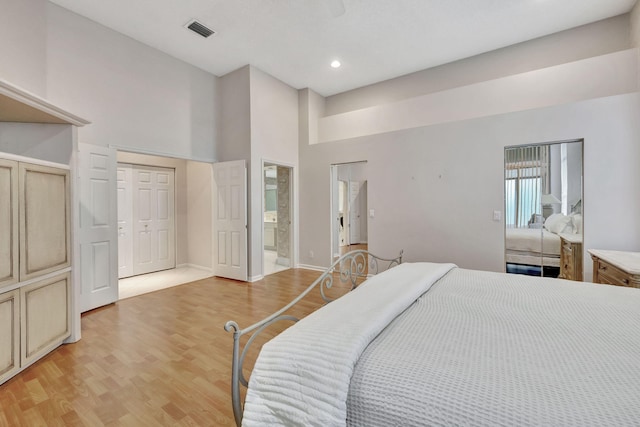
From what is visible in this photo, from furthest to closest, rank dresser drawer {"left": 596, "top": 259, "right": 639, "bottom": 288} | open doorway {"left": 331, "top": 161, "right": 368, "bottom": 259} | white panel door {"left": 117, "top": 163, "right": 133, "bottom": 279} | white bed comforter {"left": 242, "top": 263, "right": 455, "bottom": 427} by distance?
1. open doorway {"left": 331, "top": 161, "right": 368, "bottom": 259}
2. white panel door {"left": 117, "top": 163, "right": 133, "bottom": 279}
3. dresser drawer {"left": 596, "top": 259, "right": 639, "bottom": 288}
4. white bed comforter {"left": 242, "top": 263, "right": 455, "bottom": 427}

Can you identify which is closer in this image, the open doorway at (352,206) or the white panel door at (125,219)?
the white panel door at (125,219)

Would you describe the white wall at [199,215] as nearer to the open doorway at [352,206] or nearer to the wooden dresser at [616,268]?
the open doorway at [352,206]

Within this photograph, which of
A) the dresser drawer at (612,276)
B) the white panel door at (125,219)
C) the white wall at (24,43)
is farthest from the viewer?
the white panel door at (125,219)

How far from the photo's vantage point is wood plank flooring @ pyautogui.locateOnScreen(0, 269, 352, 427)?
168 centimetres

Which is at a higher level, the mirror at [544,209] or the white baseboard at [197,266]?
the mirror at [544,209]

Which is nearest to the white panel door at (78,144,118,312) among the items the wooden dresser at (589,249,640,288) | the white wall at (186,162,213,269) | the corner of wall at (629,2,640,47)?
the white wall at (186,162,213,269)

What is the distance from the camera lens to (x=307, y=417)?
879mm

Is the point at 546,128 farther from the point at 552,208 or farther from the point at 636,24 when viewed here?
the point at 636,24

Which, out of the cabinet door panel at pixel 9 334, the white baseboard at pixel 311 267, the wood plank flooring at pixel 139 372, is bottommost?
the wood plank flooring at pixel 139 372

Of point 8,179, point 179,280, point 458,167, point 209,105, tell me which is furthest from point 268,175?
point 8,179

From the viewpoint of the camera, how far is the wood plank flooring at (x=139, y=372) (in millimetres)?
1684

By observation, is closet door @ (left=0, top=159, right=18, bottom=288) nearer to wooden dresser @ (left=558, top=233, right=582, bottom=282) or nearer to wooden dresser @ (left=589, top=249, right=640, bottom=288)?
wooden dresser @ (left=589, top=249, right=640, bottom=288)

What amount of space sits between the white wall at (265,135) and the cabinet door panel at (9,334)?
9.18ft

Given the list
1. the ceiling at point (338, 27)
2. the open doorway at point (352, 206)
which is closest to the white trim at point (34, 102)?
the ceiling at point (338, 27)
